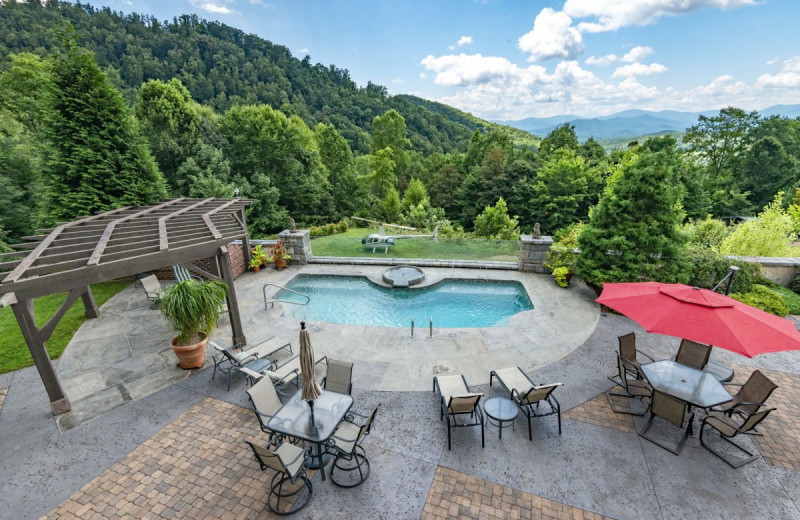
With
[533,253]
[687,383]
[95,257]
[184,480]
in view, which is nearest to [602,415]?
[687,383]

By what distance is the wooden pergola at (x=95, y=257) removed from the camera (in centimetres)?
477

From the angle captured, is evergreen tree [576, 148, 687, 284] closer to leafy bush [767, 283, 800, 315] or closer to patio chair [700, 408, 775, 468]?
leafy bush [767, 283, 800, 315]

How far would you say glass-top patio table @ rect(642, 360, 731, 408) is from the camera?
483 centimetres

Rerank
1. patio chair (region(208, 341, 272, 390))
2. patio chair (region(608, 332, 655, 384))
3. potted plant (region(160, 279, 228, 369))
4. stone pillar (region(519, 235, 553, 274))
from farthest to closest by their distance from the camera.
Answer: stone pillar (region(519, 235, 553, 274))
potted plant (region(160, 279, 228, 369))
patio chair (region(208, 341, 272, 390))
patio chair (region(608, 332, 655, 384))

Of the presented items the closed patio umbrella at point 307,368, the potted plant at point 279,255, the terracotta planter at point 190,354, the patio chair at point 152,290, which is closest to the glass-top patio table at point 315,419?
the closed patio umbrella at point 307,368

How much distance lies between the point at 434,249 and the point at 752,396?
1005cm

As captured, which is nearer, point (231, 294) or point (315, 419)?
point (315, 419)

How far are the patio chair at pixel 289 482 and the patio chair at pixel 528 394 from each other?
329 centimetres

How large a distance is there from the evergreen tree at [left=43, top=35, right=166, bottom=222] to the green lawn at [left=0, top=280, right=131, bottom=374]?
296 centimetres

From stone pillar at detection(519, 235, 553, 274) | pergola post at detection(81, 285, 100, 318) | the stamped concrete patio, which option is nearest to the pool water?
stone pillar at detection(519, 235, 553, 274)

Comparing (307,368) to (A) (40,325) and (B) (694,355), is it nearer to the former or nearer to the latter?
(B) (694,355)

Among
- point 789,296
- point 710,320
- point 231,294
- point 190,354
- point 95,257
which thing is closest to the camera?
point 710,320

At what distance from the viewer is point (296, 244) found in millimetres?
12883

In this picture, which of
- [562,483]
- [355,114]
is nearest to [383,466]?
[562,483]
